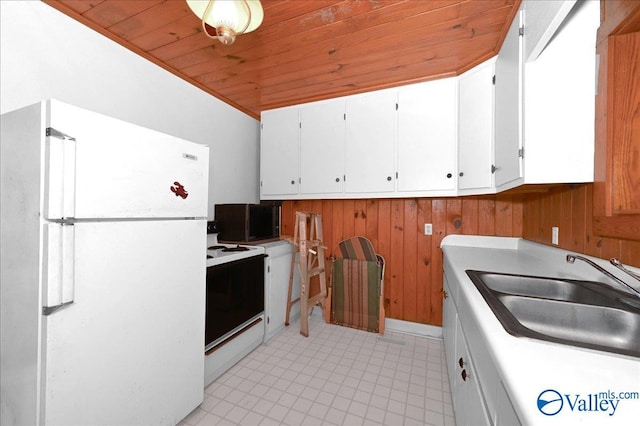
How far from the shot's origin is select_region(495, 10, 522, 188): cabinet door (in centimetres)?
128

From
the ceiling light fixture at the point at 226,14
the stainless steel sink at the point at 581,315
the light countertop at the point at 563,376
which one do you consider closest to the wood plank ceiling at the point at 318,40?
the ceiling light fixture at the point at 226,14

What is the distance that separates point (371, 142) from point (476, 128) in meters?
0.82

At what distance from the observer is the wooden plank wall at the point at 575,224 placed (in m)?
1.05

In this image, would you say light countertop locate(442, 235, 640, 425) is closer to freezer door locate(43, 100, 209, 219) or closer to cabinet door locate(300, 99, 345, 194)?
freezer door locate(43, 100, 209, 219)

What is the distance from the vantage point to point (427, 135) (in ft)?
6.97

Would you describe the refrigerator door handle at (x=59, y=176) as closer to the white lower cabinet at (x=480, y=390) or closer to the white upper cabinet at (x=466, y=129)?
the white lower cabinet at (x=480, y=390)

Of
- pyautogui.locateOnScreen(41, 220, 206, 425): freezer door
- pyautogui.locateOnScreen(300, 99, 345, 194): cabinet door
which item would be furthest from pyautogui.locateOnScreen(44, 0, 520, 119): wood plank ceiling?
pyautogui.locateOnScreen(41, 220, 206, 425): freezer door

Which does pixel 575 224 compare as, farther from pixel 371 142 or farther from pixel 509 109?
pixel 371 142

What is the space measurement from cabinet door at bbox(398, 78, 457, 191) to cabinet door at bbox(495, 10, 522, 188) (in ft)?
1.33

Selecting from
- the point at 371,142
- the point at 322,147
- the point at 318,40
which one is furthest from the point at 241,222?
the point at 318,40

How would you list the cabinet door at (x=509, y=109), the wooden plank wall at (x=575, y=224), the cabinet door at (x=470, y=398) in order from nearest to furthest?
the cabinet door at (x=470, y=398) < the wooden plank wall at (x=575, y=224) < the cabinet door at (x=509, y=109)

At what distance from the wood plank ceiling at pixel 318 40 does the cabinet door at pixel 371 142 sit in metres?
0.15

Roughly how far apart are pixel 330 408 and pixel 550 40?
2.21 meters

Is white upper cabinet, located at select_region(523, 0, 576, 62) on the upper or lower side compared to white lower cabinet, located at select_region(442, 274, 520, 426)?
upper
